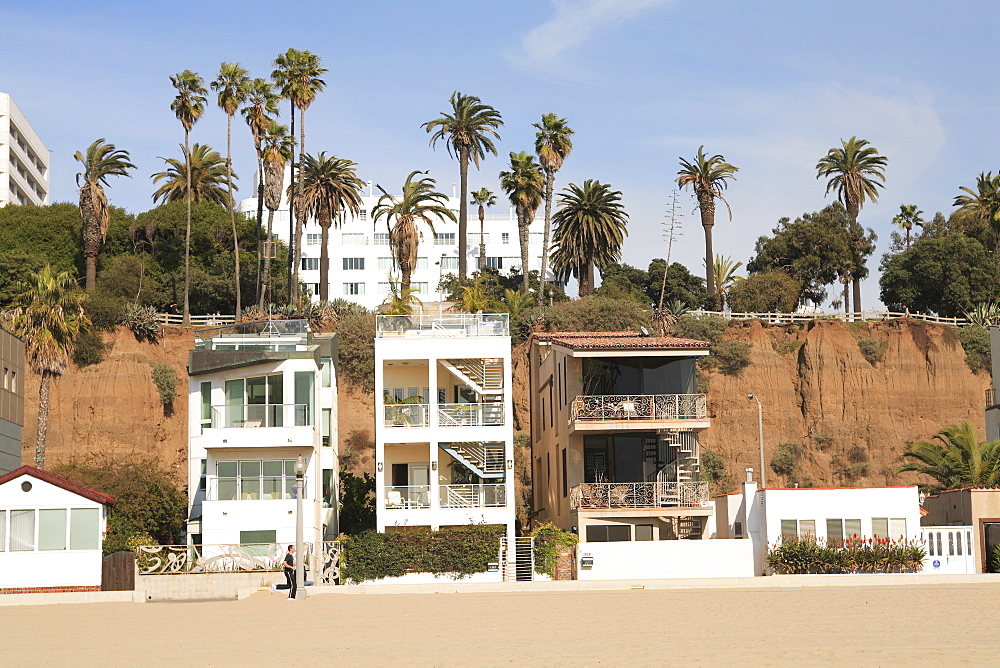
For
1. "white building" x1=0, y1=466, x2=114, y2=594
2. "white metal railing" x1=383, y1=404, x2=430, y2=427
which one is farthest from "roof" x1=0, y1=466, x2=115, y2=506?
"white metal railing" x1=383, y1=404, x2=430, y2=427

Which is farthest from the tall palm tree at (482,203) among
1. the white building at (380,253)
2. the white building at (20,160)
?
the white building at (20,160)

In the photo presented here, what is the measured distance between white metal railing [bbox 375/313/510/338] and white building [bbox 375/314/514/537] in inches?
1.4

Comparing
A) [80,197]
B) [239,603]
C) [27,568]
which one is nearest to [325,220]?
[80,197]

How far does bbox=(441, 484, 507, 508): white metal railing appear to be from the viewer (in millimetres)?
43000

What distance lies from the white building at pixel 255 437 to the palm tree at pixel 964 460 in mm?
21993

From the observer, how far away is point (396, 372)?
47781 millimetres

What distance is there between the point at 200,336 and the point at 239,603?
19.2m

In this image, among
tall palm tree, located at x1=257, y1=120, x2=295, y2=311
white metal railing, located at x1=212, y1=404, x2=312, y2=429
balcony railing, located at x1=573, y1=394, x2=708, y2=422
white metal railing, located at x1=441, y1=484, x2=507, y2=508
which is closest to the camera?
white metal railing, located at x1=441, y1=484, x2=507, y2=508

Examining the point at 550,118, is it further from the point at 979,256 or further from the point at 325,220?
the point at 979,256

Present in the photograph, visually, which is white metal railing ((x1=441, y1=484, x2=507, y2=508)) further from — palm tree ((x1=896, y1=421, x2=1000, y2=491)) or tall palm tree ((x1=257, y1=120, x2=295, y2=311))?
tall palm tree ((x1=257, y1=120, x2=295, y2=311))

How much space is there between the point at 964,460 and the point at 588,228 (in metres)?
40.6

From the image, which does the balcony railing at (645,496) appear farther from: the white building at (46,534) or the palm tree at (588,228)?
the palm tree at (588,228)

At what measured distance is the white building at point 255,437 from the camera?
42.6 m

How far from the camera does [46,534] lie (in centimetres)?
3722
